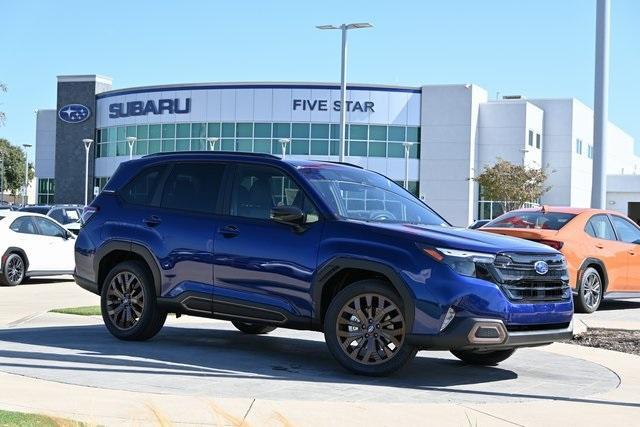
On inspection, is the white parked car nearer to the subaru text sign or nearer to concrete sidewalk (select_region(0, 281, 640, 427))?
concrete sidewalk (select_region(0, 281, 640, 427))

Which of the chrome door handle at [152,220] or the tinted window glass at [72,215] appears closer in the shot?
the chrome door handle at [152,220]

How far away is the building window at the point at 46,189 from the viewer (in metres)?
86.2

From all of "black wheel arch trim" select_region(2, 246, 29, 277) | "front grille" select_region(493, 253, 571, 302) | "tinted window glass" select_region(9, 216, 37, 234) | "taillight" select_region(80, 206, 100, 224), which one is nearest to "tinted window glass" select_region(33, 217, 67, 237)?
"tinted window glass" select_region(9, 216, 37, 234)

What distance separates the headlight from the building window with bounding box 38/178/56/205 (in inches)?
3222

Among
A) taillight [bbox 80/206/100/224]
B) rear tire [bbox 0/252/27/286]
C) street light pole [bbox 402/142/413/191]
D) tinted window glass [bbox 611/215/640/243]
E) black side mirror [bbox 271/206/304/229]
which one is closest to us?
black side mirror [bbox 271/206/304/229]

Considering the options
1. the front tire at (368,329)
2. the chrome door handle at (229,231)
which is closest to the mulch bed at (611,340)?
the front tire at (368,329)

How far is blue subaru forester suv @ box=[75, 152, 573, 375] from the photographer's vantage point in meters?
7.76

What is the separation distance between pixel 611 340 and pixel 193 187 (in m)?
5.29

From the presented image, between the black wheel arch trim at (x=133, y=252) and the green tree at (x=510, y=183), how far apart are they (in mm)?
56124

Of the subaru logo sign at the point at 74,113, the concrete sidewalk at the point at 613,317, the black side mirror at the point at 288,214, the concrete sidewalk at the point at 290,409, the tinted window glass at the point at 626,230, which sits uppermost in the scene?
the subaru logo sign at the point at 74,113

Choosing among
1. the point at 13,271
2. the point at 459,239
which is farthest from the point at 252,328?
the point at 13,271

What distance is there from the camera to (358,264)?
8.09 meters

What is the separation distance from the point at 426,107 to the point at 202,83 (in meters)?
16.2

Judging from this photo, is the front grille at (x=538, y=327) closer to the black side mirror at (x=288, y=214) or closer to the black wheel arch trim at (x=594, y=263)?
the black side mirror at (x=288, y=214)
